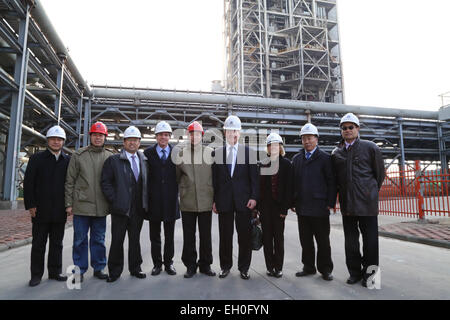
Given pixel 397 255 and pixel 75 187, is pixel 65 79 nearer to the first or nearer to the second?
pixel 75 187

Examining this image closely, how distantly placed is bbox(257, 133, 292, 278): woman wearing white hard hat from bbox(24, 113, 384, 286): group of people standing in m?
0.01

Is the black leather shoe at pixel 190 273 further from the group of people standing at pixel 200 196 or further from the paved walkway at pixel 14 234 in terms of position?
the paved walkway at pixel 14 234

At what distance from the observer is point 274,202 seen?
12.0 feet

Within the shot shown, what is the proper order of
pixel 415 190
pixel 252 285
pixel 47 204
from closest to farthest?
1. pixel 252 285
2. pixel 47 204
3. pixel 415 190

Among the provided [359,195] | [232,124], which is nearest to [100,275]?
[232,124]

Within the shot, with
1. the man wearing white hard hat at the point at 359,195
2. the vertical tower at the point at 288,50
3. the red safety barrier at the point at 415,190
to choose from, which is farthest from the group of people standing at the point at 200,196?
the vertical tower at the point at 288,50

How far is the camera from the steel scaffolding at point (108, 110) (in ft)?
36.9

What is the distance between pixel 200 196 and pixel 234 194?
0.43 m

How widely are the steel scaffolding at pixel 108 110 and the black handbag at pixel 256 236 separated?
11.0m

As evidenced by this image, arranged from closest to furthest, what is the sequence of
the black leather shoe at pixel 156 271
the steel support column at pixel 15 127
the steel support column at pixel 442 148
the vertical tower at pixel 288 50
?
the black leather shoe at pixel 156 271 → the steel support column at pixel 15 127 → the steel support column at pixel 442 148 → the vertical tower at pixel 288 50

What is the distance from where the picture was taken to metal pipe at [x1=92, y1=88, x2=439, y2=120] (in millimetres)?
18719

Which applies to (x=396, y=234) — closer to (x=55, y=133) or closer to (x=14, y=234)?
(x=55, y=133)

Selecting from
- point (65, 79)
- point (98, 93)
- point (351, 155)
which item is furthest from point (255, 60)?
point (351, 155)

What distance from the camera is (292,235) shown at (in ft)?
21.8
